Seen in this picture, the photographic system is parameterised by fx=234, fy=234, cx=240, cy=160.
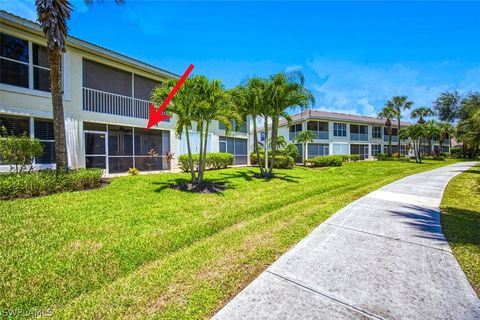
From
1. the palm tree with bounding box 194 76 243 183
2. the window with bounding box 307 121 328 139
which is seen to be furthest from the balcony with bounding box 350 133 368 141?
the palm tree with bounding box 194 76 243 183

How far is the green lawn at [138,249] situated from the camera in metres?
2.98

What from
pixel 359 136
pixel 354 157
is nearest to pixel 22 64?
pixel 354 157

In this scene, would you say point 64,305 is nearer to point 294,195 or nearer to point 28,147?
point 294,195

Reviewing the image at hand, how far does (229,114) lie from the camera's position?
34.7 feet

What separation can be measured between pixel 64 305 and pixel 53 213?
425 centimetres

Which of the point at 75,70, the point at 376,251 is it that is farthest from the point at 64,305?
the point at 75,70

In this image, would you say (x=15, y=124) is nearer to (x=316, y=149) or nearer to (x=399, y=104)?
(x=316, y=149)

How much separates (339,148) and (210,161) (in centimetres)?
2494

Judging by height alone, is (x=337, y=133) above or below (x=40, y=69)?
below

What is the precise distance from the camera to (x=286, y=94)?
13484 millimetres

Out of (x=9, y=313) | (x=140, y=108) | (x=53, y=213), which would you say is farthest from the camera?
(x=140, y=108)

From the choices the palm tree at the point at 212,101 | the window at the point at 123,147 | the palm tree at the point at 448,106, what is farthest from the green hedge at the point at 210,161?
the palm tree at the point at 448,106

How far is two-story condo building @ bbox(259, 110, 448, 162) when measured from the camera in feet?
108

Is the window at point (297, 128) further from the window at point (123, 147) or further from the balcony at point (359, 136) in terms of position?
the window at point (123, 147)
